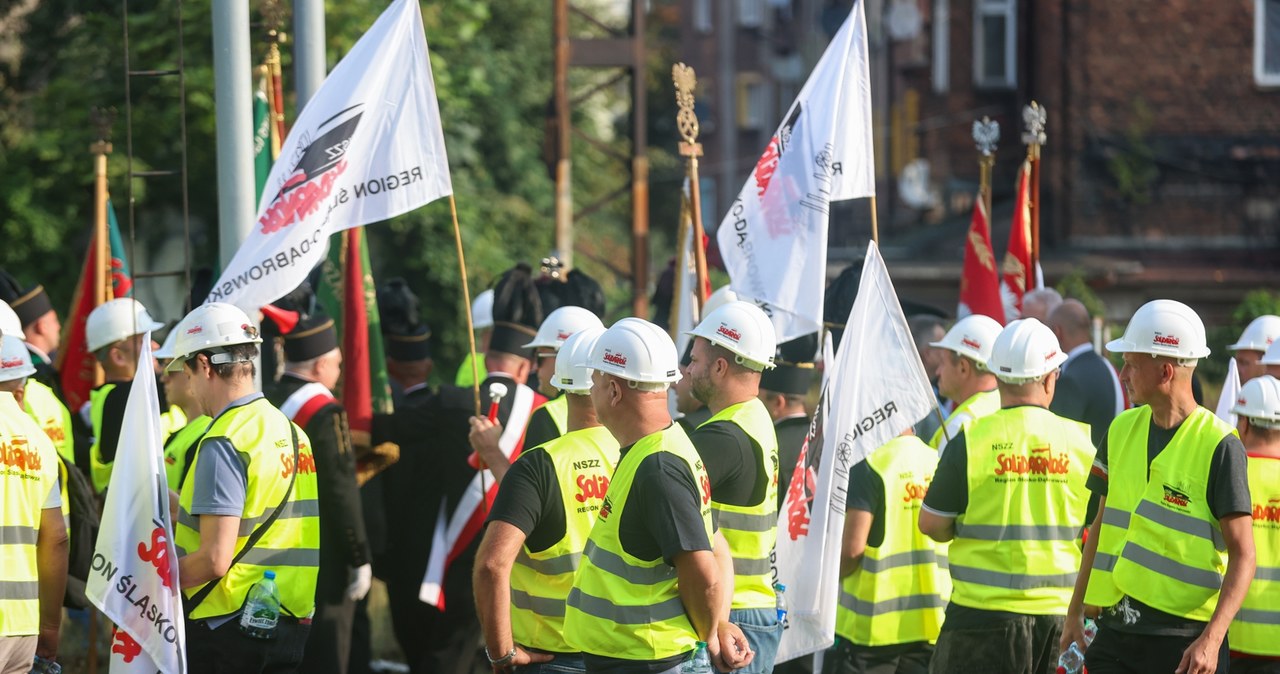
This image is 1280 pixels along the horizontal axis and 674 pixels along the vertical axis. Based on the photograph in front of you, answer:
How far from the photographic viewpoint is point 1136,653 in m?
6.25

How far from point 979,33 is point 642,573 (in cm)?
2219

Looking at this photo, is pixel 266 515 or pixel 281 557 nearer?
pixel 266 515

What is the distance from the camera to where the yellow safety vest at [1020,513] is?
694cm

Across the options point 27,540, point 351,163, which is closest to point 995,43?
point 351,163

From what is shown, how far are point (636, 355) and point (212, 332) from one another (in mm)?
1763

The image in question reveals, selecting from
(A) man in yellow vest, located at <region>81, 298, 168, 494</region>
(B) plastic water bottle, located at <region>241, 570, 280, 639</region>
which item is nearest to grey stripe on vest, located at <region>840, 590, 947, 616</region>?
(B) plastic water bottle, located at <region>241, 570, 280, 639</region>

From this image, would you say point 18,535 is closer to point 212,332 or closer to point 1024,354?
point 212,332

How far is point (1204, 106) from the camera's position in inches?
911

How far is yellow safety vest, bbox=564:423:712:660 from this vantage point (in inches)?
209

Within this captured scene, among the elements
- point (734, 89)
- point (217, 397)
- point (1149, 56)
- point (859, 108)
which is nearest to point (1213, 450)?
point (859, 108)

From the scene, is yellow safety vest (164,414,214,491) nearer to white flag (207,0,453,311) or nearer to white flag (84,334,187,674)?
white flag (84,334,187,674)

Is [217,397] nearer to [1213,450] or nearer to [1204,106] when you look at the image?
[1213,450]

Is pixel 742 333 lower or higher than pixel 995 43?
lower

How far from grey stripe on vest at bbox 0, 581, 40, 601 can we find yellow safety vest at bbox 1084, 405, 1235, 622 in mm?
3956
